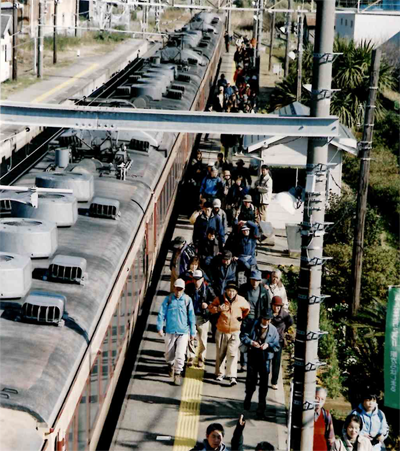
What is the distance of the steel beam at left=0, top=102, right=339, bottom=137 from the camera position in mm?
9734

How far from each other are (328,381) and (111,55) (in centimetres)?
4519

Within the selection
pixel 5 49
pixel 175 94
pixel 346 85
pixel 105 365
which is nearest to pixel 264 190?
pixel 175 94

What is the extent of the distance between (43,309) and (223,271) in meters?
4.57

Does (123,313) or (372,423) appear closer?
(372,423)

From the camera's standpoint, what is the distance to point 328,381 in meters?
14.1

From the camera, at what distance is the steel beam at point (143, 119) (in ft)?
31.9

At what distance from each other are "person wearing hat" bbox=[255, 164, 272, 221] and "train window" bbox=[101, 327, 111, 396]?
364 inches

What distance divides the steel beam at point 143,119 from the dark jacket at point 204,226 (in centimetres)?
484

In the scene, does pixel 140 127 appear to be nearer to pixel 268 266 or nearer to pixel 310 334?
pixel 310 334

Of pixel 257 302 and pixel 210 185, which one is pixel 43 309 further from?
pixel 210 185

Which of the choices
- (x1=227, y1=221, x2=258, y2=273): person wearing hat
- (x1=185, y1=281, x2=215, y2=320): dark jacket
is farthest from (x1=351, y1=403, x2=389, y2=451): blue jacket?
(x1=227, y1=221, x2=258, y2=273): person wearing hat

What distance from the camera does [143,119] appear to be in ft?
32.6

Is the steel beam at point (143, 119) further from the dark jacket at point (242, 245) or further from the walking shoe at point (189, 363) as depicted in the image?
the dark jacket at point (242, 245)

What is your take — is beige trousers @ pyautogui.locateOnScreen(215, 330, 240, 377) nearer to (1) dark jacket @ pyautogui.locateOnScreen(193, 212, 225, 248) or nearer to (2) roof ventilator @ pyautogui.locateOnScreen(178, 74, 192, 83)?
(1) dark jacket @ pyautogui.locateOnScreen(193, 212, 225, 248)
